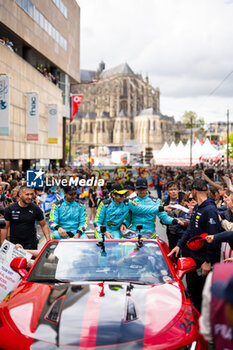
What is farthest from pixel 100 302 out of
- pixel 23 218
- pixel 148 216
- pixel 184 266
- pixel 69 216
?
pixel 69 216

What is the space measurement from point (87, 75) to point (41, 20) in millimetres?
126045

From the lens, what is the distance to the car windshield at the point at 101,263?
448cm

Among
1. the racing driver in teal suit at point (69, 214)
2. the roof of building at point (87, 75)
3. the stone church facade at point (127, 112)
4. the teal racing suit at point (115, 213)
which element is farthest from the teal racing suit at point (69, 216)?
the roof of building at point (87, 75)

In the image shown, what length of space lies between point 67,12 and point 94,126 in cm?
10107

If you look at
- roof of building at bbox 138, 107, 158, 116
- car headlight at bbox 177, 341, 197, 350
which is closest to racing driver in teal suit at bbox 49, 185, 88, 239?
car headlight at bbox 177, 341, 197, 350

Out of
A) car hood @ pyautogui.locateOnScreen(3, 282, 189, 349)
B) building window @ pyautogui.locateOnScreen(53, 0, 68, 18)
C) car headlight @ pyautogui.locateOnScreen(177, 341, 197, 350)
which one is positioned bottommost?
car headlight @ pyautogui.locateOnScreen(177, 341, 197, 350)

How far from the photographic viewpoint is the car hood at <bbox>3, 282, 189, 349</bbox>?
338cm

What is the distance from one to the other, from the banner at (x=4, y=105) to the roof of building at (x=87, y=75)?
135 m

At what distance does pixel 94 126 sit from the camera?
468ft

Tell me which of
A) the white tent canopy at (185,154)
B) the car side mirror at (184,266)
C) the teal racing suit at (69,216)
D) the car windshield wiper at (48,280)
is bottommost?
the car windshield wiper at (48,280)

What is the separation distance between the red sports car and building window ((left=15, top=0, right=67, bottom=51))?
84.9 ft

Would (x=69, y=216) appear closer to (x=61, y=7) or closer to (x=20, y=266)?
(x=20, y=266)

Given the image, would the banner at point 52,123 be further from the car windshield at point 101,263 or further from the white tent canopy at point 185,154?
the car windshield at point 101,263

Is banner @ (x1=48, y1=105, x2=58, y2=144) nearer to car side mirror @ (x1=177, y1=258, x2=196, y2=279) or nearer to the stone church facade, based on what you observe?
car side mirror @ (x1=177, y1=258, x2=196, y2=279)
